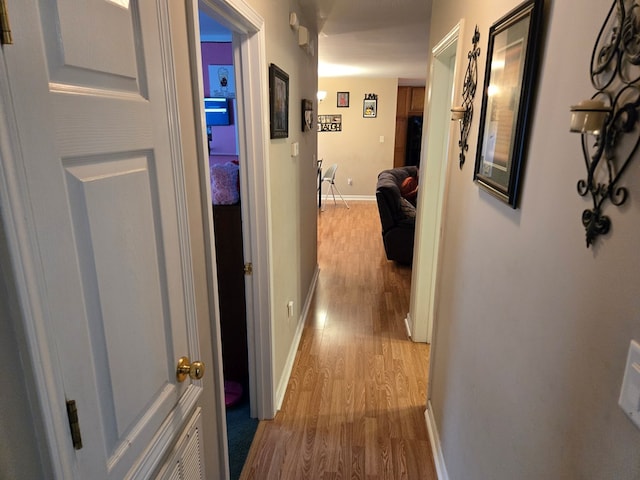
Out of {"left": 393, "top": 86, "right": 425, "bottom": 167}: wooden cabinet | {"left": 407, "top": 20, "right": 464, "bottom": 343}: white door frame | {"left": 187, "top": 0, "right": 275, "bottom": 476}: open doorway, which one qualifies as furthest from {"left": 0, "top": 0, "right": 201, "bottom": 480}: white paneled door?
{"left": 393, "top": 86, "right": 425, "bottom": 167}: wooden cabinet

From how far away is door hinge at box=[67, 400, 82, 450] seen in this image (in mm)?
633

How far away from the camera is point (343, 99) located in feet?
26.2

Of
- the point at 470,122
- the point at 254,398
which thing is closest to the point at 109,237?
the point at 470,122

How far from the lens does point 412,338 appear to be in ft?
10.2

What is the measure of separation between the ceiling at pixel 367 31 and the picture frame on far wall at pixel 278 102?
93 cm

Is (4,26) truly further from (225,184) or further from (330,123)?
(330,123)

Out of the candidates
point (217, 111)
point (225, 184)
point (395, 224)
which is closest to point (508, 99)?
point (225, 184)

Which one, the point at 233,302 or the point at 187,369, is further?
the point at 233,302

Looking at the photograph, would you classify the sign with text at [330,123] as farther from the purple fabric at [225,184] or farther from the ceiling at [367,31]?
the purple fabric at [225,184]

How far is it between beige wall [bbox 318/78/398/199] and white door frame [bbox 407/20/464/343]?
553 cm

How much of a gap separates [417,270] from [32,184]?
2.64 m

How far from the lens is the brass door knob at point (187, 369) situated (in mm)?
1015

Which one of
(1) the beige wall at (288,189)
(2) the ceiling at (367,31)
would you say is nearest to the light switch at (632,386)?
(1) the beige wall at (288,189)

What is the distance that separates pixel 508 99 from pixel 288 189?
1.59 m
